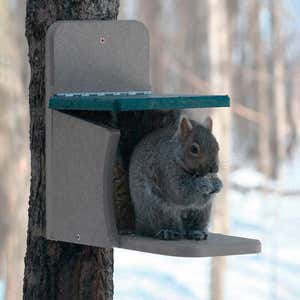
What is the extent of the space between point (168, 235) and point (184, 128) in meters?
0.35

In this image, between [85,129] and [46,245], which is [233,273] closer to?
[46,245]

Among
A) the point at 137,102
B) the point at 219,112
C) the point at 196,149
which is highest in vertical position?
the point at 219,112

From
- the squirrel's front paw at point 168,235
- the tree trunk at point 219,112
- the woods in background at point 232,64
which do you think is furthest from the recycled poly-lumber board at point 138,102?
the tree trunk at point 219,112

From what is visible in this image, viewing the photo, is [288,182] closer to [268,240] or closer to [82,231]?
[268,240]

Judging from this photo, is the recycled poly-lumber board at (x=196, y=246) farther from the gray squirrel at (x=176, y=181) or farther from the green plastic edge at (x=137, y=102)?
the green plastic edge at (x=137, y=102)

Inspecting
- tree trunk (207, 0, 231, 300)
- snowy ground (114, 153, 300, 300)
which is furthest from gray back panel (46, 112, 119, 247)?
snowy ground (114, 153, 300, 300)

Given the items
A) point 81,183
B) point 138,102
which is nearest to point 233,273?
point 81,183

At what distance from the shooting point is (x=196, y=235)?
290 cm

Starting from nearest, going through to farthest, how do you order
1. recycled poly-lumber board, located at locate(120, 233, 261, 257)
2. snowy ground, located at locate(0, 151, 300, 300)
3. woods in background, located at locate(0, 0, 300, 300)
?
recycled poly-lumber board, located at locate(120, 233, 261, 257) → woods in background, located at locate(0, 0, 300, 300) → snowy ground, located at locate(0, 151, 300, 300)

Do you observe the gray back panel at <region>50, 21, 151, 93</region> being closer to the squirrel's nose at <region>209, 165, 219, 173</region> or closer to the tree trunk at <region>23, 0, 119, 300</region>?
the tree trunk at <region>23, 0, 119, 300</region>

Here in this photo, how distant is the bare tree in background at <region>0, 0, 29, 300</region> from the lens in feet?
32.2

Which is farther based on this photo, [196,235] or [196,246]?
[196,235]

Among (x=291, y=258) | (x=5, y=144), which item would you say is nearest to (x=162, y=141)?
(x=5, y=144)

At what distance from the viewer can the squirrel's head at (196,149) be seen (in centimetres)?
286
